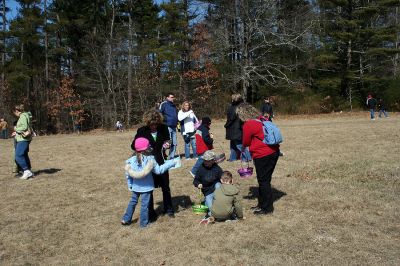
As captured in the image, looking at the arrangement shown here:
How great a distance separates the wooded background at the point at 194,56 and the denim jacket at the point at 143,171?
30048 mm

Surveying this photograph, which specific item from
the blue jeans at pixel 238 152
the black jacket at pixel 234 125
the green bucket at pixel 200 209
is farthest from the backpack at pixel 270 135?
the black jacket at pixel 234 125

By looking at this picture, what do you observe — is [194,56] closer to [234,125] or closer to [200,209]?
[234,125]

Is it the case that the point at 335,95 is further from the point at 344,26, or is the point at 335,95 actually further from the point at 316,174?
the point at 316,174

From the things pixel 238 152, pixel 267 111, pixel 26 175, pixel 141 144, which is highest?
pixel 267 111

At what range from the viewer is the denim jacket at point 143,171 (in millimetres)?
6512

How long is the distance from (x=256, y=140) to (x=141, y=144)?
1.89 m

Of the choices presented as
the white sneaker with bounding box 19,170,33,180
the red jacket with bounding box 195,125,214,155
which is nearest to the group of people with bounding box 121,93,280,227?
the red jacket with bounding box 195,125,214,155

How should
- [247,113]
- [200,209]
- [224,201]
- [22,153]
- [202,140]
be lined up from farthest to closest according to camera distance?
[22,153], [202,140], [200,209], [247,113], [224,201]

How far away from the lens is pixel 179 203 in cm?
827

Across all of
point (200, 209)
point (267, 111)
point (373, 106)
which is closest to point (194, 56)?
point (373, 106)

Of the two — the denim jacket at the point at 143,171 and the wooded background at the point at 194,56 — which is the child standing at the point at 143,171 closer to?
the denim jacket at the point at 143,171

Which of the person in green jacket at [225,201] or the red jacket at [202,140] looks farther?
the red jacket at [202,140]

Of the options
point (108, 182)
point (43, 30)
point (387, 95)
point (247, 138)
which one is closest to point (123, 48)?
point (43, 30)

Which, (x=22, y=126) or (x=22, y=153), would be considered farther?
(x=22, y=153)
